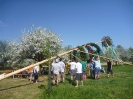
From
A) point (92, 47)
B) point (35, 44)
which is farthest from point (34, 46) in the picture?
point (92, 47)

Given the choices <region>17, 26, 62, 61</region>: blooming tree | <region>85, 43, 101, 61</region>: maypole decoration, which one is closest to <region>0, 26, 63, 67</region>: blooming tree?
<region>17, 26, 62, 61</region>: blooming tree

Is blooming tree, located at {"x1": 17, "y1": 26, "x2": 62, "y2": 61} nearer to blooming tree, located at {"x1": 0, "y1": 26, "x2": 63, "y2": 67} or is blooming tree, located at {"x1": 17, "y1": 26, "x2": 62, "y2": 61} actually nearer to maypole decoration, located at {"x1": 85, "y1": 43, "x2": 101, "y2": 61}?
blooming tree, located at {"x1": 0, "y1": 26, "x2": 63, "y2": 67}

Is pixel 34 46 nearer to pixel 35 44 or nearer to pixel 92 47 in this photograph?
pixel 35 44

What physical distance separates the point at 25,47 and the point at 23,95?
14770mm

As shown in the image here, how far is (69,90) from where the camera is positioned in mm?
10305

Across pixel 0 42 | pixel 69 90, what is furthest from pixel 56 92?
pixel 0 42

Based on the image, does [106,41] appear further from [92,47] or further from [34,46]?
[34,46]

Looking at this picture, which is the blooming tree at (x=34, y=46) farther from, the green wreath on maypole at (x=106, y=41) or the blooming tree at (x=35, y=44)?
the green wreath on maypole at (x=106, y=41)

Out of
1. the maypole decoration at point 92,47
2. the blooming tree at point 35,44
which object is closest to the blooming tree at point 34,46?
the blooming tree at point 35,44

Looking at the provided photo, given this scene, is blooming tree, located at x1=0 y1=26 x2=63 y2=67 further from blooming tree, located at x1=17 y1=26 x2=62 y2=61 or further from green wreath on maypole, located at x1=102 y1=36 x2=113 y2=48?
green wreath on maypole, located at x1=102 y1=36 x2=113 y2=48

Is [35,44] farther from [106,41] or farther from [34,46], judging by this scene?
[106,41]

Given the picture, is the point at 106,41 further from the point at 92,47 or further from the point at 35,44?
the point at 35,44

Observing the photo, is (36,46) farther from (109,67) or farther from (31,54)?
(109,67)

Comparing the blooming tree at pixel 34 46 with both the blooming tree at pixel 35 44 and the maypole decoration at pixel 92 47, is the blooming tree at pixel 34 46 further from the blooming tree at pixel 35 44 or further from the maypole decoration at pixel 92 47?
the maypole decoration at pixel 92 47
